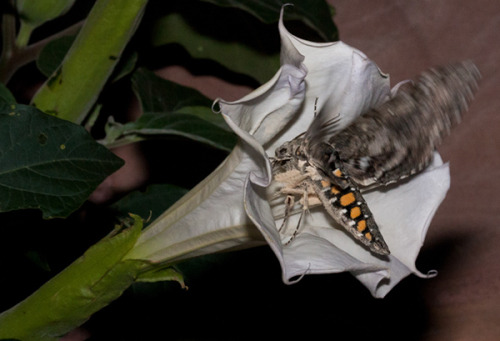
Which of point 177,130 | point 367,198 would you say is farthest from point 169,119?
point 367,198

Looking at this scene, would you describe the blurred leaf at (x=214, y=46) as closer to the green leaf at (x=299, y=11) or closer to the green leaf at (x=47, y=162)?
the green leaf at (x=299, y=11)

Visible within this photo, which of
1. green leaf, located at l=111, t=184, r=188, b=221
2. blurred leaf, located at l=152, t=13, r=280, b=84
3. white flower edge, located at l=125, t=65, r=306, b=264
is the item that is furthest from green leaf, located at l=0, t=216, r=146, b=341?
blurred leaf, located at l=152, t=13, r=280, b=84

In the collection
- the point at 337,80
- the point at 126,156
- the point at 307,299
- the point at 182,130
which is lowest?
the point at 307,299

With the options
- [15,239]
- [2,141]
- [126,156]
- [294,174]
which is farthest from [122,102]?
[294,174]

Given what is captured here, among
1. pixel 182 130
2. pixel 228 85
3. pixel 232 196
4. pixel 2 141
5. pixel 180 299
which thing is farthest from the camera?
pixel 228 85

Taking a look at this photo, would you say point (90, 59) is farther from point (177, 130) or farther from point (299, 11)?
point (299, 11)

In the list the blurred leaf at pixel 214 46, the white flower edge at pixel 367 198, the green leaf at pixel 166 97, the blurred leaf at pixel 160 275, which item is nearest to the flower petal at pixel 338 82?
the white flower edge at pixel 367 198

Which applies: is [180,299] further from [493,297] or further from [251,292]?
[493,297]
